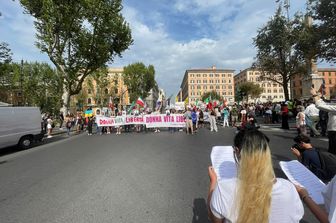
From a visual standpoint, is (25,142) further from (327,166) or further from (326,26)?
(326,26)

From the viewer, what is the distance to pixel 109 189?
6.18 m

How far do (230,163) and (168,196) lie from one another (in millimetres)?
2381

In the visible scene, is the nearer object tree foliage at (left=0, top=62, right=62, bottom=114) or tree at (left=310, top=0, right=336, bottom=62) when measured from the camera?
tree at (left=310, top=0, right=336, bottom=62)

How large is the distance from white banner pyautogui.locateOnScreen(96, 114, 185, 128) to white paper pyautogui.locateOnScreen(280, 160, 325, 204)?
1732 centimetres

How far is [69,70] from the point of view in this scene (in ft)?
99.1

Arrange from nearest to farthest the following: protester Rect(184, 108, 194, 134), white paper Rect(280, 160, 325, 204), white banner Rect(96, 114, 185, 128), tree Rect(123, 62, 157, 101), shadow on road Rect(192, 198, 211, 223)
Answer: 1. white paper Rect(280, 160, 325, 204)
2. shadow on road Rect(192, 198, 211, 223)
3. protester Rect(184, 108, 194, 134)
4. white banner Rect(96, 114, 185, 128)
5. tree Rect(123, 62, 157, 101)

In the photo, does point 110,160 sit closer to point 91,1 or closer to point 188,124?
point 188,124

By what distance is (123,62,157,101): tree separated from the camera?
91.1 metres

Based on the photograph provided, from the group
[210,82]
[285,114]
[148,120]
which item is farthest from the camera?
[210,82]

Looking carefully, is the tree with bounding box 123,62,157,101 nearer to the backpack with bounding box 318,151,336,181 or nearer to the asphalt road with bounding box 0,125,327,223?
the asphalt road with bounding box 0,125,327,223

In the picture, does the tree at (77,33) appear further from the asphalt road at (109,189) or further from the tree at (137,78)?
the tree at (137,78)

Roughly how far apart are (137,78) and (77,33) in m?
61.6

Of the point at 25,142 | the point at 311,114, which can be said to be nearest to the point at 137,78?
the point at 25,142

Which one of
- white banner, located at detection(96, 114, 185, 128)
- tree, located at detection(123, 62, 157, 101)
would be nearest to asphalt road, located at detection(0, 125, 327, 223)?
white banner, located at detection(96, 114, 185, 128)
